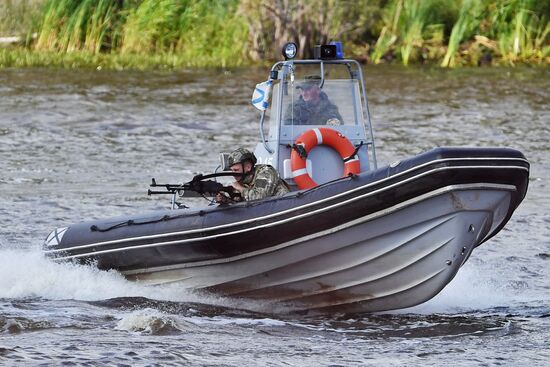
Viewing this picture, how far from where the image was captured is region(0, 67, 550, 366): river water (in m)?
7.91

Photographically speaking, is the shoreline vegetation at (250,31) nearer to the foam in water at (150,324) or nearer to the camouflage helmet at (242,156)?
the camouflage helmet at (242,156)

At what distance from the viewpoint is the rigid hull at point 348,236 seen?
837 cm

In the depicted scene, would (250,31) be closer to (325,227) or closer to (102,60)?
(102,60)

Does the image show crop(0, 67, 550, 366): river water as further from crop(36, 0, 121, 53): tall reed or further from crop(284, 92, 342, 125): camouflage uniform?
crop(36, 0, 121, 53): tall reed

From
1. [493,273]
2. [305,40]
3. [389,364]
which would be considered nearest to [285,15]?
[305,40]

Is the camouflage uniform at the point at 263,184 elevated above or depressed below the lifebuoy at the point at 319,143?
below

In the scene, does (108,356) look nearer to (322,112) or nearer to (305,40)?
(322,112)

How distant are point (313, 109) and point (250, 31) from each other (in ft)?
50.8

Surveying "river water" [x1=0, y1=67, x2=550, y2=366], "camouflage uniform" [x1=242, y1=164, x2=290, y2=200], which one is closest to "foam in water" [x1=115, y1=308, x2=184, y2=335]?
"river water" [x1=0, y1=67, x2=550, y2=366]

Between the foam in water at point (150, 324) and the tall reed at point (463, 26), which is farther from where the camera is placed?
the tall reed at point (463, 26)

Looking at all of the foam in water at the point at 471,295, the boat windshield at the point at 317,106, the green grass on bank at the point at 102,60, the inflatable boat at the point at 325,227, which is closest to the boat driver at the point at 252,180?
the inflatable boat at the point at 325,227

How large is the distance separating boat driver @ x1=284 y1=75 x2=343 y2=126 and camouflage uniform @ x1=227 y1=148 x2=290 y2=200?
0.78 metres

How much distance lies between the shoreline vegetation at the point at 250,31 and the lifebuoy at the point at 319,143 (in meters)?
15.1

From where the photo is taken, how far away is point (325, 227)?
339 inches
